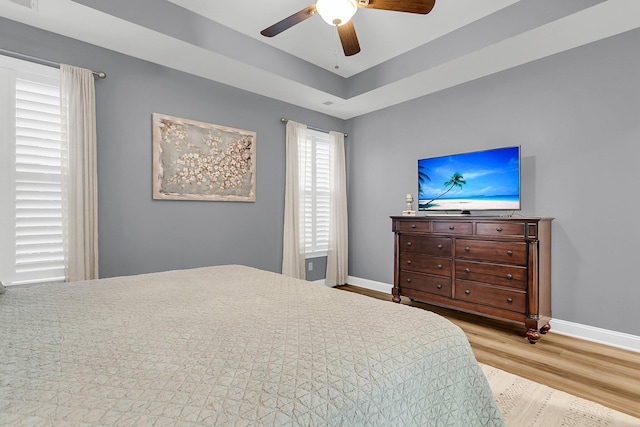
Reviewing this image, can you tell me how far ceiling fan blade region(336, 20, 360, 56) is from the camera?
2.23 metres

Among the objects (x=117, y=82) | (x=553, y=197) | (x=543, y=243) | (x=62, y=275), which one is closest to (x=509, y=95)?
(x=553, y=197)

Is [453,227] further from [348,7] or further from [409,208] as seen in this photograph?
[348,7]

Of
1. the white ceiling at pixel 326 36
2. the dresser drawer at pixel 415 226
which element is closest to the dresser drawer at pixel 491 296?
the dresser drawer at pixel 415 226

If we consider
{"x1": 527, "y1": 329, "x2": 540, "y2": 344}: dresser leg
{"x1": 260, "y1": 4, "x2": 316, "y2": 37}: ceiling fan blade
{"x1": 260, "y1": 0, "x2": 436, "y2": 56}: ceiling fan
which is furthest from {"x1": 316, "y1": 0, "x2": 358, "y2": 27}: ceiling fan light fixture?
{"x1": 527, "y1": 329, "x2": 540, "y2": 344}: dresser leg

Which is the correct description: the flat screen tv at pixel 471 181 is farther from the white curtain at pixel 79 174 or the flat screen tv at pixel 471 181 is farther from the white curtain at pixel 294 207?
the white curtain at pixel 79 174

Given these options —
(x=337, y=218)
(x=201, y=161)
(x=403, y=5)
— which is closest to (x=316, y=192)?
(x=337, y=218)

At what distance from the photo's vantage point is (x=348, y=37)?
232 cm

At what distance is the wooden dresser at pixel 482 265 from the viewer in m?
2.77

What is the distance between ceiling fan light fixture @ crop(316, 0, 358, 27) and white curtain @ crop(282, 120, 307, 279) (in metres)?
2.25

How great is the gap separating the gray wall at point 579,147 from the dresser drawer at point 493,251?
511 mm

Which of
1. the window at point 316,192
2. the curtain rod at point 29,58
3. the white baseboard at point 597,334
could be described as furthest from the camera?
the window at point 316,192

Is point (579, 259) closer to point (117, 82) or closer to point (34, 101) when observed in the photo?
point (117, 82)

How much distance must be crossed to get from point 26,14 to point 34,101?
2.02ft

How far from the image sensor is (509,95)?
10.9 ft
